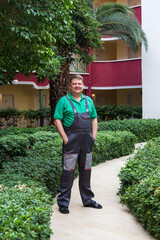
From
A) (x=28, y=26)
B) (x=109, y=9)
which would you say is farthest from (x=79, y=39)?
(x=28, y=26)

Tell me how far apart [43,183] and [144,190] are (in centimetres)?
154

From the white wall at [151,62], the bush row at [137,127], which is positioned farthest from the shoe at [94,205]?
the white wall at [151,62]

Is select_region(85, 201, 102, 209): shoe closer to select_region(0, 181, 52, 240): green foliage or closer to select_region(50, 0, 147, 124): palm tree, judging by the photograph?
select_region(0, 181, 52, 240): green foliage

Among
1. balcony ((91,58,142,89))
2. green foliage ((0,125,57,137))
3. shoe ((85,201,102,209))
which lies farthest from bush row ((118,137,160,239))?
balcony ((91,58,142,89))

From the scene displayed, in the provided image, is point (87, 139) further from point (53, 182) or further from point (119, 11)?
point (119, 11)

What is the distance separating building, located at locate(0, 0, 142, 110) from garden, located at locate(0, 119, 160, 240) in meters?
8.64

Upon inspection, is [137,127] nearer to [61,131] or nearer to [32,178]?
[32,178]

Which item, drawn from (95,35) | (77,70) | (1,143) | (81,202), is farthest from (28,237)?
(77,70)

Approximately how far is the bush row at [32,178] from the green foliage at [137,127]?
1.95 meters

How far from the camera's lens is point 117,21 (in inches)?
531

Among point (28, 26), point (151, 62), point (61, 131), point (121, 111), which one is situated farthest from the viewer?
point (121, 111)

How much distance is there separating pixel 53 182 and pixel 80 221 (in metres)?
1.23

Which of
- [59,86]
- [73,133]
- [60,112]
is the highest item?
[59,86]

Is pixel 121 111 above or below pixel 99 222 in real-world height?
above
